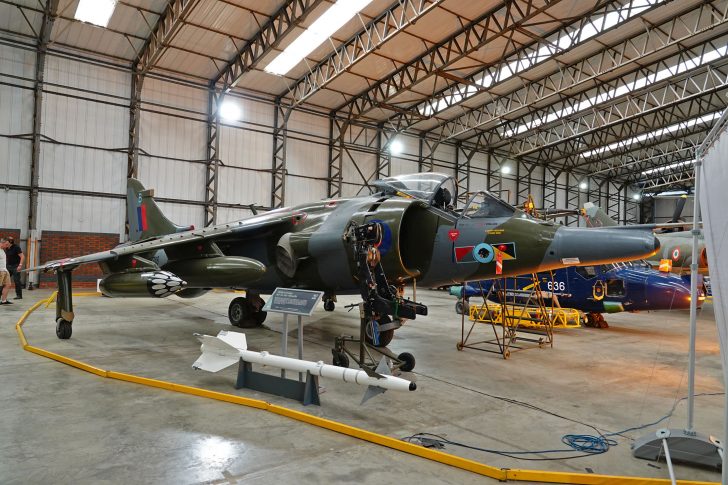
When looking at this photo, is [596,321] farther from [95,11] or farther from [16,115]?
[16,115]

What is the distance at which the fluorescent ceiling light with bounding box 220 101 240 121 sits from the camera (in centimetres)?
2162

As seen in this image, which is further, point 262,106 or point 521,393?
point 262,106

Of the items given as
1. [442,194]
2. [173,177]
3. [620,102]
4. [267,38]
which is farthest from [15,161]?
[620,102]

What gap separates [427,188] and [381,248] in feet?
5.00

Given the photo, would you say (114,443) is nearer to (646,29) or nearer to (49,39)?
(49,39)

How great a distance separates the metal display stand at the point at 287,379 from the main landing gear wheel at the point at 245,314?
16.0 feet

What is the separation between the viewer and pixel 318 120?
2488 cm

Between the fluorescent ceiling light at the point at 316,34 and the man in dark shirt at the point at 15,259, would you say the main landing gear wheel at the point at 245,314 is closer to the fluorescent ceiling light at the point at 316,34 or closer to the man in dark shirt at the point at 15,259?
the man in dark shirt at the point at 15,259

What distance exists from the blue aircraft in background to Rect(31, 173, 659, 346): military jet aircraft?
433 cm

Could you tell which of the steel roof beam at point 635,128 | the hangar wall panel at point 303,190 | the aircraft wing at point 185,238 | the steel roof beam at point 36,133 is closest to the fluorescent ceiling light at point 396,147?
the hangar wall panel at point 303,190

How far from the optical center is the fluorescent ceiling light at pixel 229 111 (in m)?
21.6

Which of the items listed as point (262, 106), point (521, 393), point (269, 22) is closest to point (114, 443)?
point (521, 393)

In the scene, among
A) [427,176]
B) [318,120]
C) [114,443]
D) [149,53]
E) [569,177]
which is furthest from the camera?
[569,177]

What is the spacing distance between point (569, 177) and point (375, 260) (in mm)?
37849
